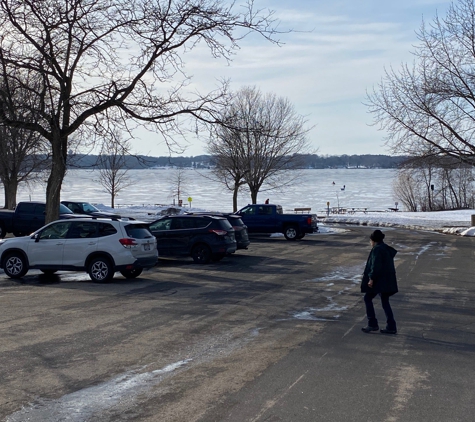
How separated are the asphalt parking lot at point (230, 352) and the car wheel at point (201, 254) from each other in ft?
12.9

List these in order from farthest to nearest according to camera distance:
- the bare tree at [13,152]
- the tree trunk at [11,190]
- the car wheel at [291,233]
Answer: the tree trunk at [11,190] → the bare tree at [13,152] → the car wheel at [291,233]

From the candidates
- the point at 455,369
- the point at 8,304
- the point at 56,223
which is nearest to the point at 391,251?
A: the point at 455,369

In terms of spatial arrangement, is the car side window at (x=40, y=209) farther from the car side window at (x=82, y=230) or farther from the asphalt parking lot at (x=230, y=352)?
the car side window at (x=82, y=230)

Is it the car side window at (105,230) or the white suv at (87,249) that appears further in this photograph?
the car side window at (105,230)

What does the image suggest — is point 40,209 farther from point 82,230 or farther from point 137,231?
point 137,231

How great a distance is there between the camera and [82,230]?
16.5 metres

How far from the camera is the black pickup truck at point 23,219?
30.0 metres

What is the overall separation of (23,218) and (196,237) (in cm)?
1265

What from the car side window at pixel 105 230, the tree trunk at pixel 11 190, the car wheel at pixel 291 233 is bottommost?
the car wheel at pixel 291 233

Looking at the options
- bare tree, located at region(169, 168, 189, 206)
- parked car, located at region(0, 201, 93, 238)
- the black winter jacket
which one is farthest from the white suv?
bare tree, located at region(169, 168, 189, 206)

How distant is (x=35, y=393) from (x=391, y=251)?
18.7ft

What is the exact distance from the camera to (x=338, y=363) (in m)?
7.99

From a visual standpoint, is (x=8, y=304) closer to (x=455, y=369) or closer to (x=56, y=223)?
(x=56, y=223)

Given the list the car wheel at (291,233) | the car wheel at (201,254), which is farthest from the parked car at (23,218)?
the car wheel at (201,254)
